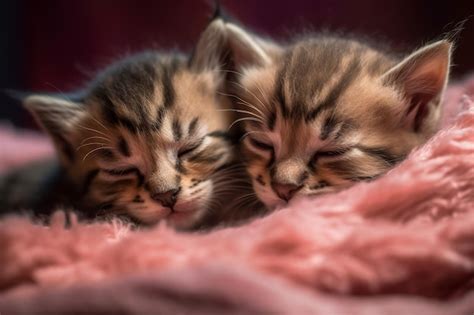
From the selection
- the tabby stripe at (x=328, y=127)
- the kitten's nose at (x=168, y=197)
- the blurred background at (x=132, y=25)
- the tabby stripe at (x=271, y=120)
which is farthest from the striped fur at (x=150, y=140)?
the blurred background at (x=132, y=25)

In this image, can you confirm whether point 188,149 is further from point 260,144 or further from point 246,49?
point 246,49

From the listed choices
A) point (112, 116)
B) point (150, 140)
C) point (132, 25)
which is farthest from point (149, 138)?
point (132, 25)

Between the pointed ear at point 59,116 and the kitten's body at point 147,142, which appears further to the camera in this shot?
the pointed ear at point 59,116

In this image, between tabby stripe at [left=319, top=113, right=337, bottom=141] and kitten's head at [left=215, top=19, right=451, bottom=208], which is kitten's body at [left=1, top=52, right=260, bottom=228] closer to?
kitten's head at [left=215, top=19, right=451, bottom=208]

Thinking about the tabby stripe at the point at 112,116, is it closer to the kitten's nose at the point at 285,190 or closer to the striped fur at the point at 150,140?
the striped fur at the point at 150,140

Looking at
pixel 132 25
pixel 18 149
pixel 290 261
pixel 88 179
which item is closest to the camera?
pixel 290 261

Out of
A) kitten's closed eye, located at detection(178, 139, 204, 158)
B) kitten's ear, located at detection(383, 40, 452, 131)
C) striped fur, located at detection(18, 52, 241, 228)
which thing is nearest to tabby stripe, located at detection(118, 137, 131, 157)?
striped fur, located at detection(18, 52, 241, 228)
